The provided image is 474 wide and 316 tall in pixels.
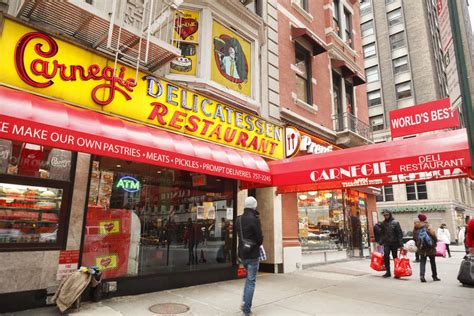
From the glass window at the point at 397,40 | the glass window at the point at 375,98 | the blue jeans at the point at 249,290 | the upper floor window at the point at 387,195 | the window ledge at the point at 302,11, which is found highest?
the glass window at the point at 397,40

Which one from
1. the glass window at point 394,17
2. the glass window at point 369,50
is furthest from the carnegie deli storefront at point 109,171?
the glass window at point 394,17

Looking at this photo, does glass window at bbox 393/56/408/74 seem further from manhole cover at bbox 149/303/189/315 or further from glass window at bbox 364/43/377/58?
manhole cover at bbox 149/303/189/315

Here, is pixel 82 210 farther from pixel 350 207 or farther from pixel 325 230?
pixel 350 207

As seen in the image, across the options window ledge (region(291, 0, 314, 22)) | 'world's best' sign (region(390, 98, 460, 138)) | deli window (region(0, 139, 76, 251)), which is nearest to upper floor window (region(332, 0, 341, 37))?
window ledge (region(291, 0, 314, 22))

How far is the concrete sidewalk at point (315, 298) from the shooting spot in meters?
5.76

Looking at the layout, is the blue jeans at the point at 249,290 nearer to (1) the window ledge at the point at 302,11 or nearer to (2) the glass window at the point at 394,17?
(1) the window ledge at the point at 302,11

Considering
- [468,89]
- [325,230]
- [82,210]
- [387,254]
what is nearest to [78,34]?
[82,210]

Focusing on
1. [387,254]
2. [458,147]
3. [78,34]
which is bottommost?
[387,254]

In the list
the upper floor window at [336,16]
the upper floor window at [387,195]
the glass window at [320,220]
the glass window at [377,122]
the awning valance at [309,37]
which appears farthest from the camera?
the glass window at [377,122]

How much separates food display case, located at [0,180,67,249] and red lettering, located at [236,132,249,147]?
4.78 metres

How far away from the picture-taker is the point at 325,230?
13.6 metres

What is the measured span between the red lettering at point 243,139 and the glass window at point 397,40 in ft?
128

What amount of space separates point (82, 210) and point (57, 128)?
1970 millimetres

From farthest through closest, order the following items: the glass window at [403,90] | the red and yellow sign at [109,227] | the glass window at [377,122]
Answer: the glass window at [377,122] → the glass window at [403,90] → the red and yellow sign at [109,227]
